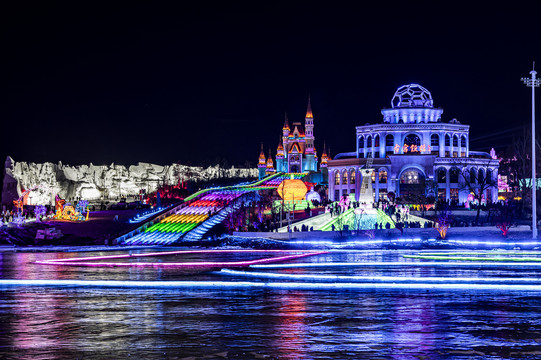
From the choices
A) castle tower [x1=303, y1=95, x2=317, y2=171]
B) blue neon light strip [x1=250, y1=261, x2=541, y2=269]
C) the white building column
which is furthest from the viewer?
castle tower [x1=303, y1=95, x2=317, y2=171]

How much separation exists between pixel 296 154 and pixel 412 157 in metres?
72.4

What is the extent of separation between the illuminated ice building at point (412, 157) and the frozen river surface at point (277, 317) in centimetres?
6475

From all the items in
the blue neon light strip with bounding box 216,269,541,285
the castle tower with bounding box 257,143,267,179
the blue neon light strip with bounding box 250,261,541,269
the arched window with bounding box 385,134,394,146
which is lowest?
the blue neon light strip with bounding box 216,269,541,285

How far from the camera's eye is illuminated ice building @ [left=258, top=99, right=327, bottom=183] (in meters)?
157

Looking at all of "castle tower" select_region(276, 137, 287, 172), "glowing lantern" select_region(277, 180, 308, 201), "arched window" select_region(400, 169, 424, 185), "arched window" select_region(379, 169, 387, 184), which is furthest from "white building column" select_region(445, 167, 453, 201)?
"castle tower" select_region(276, 137, 287, 172)

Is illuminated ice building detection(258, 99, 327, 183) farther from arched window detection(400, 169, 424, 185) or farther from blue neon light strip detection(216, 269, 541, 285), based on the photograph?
blue neon light strip detection(216, 269, 541, 285)

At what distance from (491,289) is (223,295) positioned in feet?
23.2

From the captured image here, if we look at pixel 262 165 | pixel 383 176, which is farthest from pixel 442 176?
pixel 262 165

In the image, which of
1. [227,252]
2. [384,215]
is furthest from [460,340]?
[384,215]

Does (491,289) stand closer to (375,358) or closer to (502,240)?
(375,358)

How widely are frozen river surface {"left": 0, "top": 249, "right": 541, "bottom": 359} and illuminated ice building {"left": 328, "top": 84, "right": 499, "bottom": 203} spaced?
64.8 meters

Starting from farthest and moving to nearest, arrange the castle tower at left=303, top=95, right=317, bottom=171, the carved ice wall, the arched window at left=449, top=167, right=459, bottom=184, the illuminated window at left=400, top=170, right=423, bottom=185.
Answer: the castle tower at left=303, top=95, right=317, bottom=171 < the carved ice wall < the illuminated window at left=400, top=170, right=423, bottom=185 < the arched window at left=449, top=167, right=459, bottom=184

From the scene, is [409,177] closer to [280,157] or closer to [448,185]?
[448,185]

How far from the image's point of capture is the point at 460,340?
37.6ft
